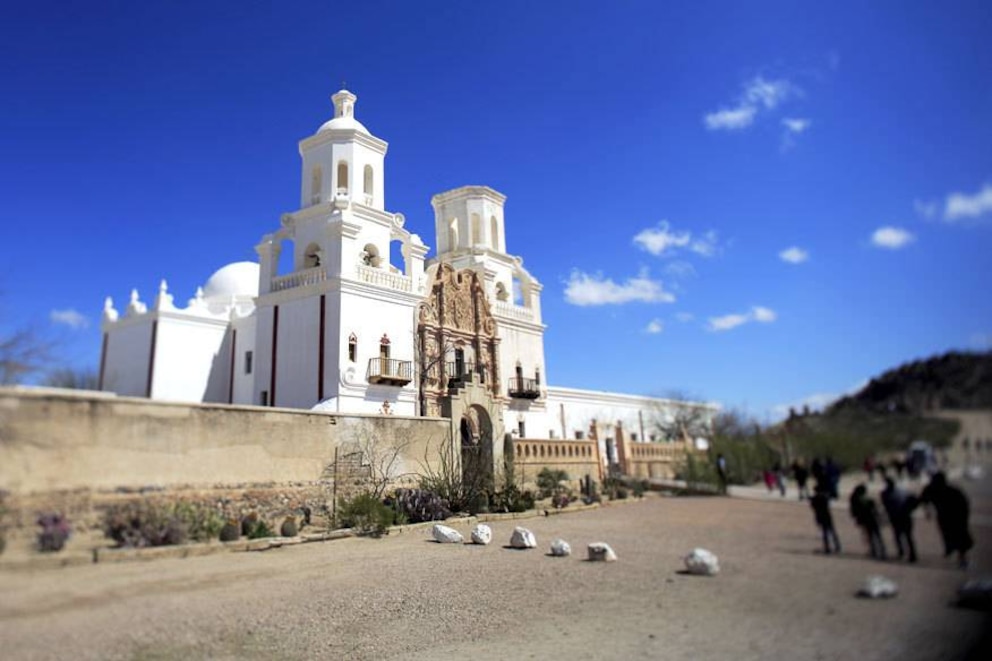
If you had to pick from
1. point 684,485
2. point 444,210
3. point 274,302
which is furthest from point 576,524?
point 444,210

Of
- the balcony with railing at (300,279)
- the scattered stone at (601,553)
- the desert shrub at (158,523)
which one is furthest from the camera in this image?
the balcony with railing at (300,279)

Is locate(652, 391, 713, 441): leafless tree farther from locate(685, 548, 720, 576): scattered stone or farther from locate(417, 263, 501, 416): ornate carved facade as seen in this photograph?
locate(685, 548, 720, 576): scattered stone

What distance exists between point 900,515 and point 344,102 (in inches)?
633

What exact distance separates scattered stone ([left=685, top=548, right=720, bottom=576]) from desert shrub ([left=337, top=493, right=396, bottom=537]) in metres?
2.63

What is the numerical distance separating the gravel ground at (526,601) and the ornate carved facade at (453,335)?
8.90 m

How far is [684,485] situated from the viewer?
5.96 meters

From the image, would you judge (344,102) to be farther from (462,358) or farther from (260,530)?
(260,530)

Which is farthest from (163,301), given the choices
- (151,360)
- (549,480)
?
(549,480)

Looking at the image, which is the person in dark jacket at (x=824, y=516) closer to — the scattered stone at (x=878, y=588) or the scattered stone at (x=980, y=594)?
the scattered stone at (x=878, y=588)

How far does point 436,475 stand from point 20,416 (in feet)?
14.5

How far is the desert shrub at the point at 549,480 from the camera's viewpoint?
954 centimetres

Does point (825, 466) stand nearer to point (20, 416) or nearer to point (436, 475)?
point (20, 416)

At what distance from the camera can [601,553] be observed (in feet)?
13.3

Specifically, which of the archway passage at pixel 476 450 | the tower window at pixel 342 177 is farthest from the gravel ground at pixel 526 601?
the tower window at pixel 342 177
